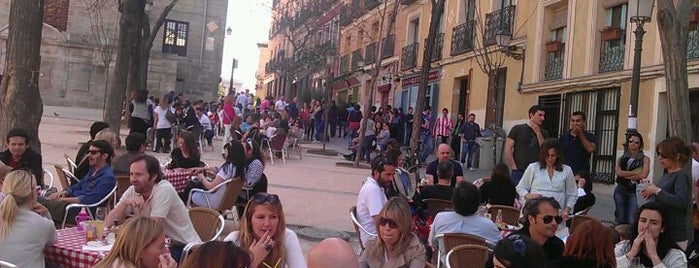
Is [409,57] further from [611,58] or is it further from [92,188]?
[92,188]

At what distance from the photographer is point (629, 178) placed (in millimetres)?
8195

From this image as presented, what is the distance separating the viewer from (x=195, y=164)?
30.2 feet

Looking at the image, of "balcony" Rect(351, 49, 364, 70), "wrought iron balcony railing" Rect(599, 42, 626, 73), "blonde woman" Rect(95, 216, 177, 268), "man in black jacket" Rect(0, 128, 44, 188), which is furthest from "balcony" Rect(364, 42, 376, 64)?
"blonde woman" Rect(95, 216, 177, 268)

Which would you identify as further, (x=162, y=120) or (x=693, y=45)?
(x=162, y=120)

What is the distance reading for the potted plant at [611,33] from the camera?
16.7m

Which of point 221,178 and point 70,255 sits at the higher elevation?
point 221,178

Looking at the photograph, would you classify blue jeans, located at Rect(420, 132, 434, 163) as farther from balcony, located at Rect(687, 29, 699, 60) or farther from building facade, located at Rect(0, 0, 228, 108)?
building facade, located at Rect(0, 0, 228, 108)

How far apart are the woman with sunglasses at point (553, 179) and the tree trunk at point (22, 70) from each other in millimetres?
6603

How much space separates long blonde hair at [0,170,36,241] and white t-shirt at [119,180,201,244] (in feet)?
2.60

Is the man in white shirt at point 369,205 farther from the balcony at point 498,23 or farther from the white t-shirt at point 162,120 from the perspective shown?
the balcony at point 498,23

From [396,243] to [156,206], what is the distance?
1.77 metres

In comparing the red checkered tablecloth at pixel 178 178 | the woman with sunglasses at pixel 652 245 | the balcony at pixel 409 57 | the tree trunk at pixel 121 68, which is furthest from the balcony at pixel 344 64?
the woman with sunglasses at pixel 652 245

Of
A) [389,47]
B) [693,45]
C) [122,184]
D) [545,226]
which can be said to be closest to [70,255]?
[122,184]

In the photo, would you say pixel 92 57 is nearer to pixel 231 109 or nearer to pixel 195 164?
pixel 231 109
